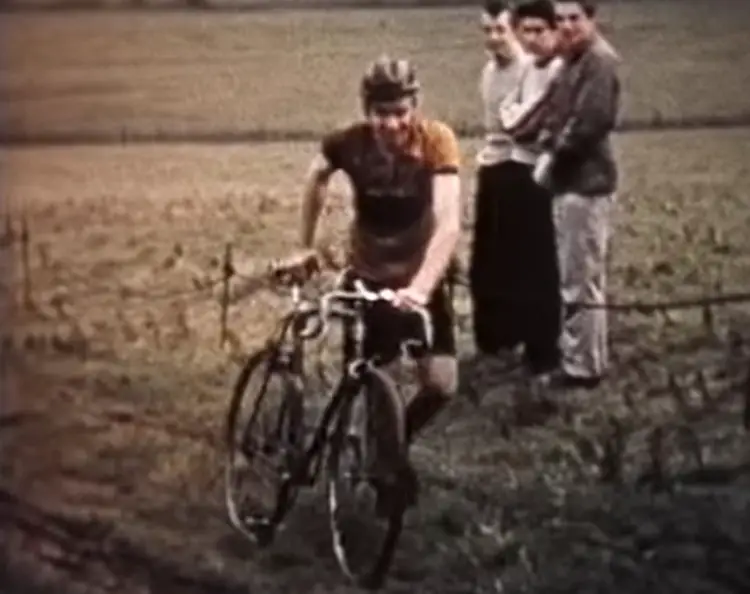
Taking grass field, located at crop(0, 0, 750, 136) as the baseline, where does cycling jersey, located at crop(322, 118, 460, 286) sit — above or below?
below

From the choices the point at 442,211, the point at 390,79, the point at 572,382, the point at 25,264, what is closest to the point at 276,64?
the point at 390,79

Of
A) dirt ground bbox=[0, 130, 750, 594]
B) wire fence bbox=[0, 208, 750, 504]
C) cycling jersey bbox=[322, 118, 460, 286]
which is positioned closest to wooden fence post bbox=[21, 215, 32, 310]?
dirt ground bbox=[0, 130, 750, 594]

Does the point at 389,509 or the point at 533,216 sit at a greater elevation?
the point at 533,216

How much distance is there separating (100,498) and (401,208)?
0.44m

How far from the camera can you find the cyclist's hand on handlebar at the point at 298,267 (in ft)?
7.48

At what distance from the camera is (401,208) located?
2.27 metres

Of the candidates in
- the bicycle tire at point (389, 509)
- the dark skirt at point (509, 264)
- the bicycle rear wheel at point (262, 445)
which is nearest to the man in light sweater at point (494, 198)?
the dark skirt at point (509, 264)

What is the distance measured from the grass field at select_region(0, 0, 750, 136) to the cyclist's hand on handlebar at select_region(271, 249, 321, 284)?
136 mm

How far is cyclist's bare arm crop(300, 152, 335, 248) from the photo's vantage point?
7.46 ft

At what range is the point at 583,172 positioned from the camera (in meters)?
2.26

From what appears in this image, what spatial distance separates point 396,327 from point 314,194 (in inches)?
6.5

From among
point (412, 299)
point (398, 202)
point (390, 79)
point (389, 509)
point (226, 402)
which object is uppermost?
point (390, 79)

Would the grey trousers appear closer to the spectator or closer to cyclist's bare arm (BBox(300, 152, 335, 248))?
the spectator

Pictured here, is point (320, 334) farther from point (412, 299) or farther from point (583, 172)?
point (583, 172)
